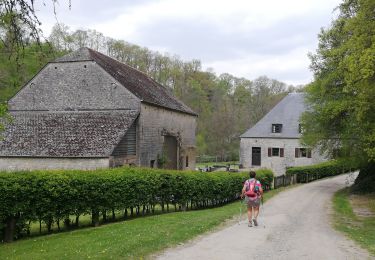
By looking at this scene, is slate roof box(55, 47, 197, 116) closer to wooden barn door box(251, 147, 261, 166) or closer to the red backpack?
wooden barn door box(251, 147, 261, 166)

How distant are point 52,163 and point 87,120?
4006 millimetres

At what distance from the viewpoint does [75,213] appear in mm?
13445

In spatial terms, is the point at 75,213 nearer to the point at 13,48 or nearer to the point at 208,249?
the point at 208,249

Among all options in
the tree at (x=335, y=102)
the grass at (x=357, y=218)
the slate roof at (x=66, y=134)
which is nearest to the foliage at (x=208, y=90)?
the slate roof at (x=66, y=134)

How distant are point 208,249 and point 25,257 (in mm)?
4145

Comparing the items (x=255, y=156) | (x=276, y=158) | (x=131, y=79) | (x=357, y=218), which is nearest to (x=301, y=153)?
(x=276, y=158)

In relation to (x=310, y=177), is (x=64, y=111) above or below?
above

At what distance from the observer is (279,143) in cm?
4906

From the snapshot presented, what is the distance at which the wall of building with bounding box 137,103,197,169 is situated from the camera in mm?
Answer: 29487

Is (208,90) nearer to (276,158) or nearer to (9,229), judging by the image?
(276,158)

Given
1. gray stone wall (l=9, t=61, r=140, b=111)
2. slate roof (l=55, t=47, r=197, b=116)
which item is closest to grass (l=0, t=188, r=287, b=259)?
gray stone wall (l=9, t=61, r=140, b=111)

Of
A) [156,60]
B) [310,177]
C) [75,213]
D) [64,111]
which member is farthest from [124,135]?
[156,60]

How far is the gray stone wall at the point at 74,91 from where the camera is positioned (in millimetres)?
29422

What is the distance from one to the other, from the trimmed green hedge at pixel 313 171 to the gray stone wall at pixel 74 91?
1619 cm
